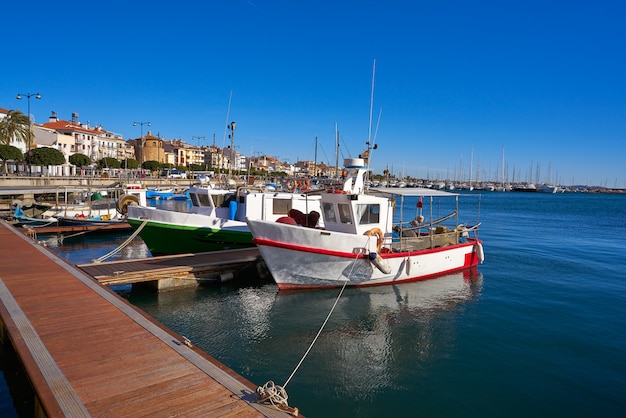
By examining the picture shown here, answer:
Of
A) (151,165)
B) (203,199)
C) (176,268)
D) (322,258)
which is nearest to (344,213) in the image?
(322,258)

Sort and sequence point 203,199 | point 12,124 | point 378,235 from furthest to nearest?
1. point 12,124
2. point 203,199
3. point 378,235

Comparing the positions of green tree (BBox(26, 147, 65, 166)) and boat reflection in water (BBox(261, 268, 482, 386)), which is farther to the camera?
green tree (BBox(26, 147, 65, 166))

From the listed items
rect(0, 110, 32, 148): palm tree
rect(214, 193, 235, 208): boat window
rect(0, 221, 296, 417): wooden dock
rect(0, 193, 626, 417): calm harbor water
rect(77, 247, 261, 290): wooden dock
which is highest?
rect(0, 110, 32, 148): palm tree

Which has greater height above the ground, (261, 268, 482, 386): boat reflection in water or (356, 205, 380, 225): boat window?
(356, 205, 380, 225): boat window

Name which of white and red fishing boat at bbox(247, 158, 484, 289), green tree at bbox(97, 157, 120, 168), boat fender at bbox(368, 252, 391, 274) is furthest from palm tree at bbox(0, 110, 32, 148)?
boat fender at bbox(368, 252, 391, 274)

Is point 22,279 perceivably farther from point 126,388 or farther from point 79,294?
point 126,388

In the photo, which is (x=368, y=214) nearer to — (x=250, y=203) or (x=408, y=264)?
(x=408, y=264)

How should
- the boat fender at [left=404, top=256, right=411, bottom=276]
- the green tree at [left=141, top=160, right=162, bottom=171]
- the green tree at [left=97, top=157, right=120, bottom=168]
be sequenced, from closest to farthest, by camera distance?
the boat fender at [left=404, top=256, right=411, bottom=276], the green tree at [left=97, top=157, right=120, bottom=168], the green tree at [left=141, top=160, right=162, bottom=171]

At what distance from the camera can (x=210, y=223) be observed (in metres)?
17.4

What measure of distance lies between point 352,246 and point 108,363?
849 cm

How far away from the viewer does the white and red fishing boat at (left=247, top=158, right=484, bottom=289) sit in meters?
13.1

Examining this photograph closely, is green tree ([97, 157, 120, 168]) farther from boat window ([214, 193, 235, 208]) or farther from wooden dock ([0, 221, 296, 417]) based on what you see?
wooden dock ([0, 221, 296, 417])

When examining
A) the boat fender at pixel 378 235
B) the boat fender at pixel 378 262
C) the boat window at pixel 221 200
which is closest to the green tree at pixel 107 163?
the boat window at pixel 221 200

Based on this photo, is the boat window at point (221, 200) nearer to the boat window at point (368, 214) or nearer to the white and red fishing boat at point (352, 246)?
the white and red fishing boat at point (352, 246)
